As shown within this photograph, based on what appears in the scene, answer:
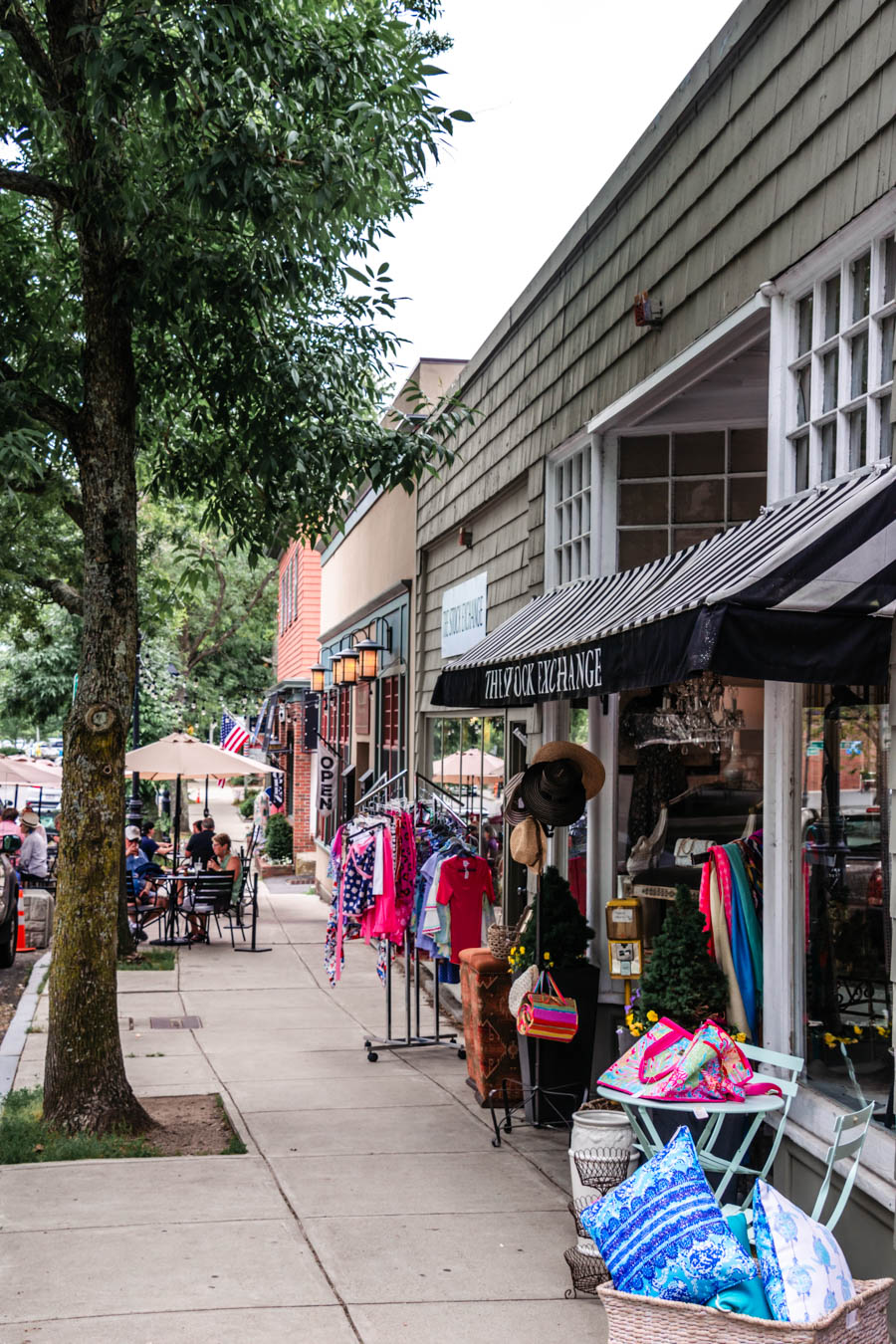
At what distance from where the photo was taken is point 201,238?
8375mm

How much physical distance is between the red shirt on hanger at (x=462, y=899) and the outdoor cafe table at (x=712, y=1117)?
4.11 meters

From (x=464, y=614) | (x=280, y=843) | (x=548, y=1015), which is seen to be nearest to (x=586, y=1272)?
(x=548, y=1015)

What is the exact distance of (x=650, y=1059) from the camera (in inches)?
211

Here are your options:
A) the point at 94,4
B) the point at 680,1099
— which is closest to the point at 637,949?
the point at 680,1099

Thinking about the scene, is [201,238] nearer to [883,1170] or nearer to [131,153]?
[131,153]

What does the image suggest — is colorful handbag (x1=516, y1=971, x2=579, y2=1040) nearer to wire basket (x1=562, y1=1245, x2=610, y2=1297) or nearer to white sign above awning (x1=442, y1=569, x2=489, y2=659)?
wire basket (x1=562, y1=1245, x2=610, y2=1297)

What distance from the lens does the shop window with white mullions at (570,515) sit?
29.1ft

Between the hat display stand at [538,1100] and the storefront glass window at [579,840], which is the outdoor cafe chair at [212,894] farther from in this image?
the hat display stand at [538,1100]

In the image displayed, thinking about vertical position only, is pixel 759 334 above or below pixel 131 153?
below

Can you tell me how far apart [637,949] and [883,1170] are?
3.17 metres

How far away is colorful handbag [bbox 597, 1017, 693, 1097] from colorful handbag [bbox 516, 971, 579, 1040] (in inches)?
73.5

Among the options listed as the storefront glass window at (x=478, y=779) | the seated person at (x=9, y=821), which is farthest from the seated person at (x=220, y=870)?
the storefront glass window at (x=478, y=779)

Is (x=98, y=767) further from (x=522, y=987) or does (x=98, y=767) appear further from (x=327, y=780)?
(x=327, y=780)

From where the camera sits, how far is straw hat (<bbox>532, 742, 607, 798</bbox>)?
306 inches
